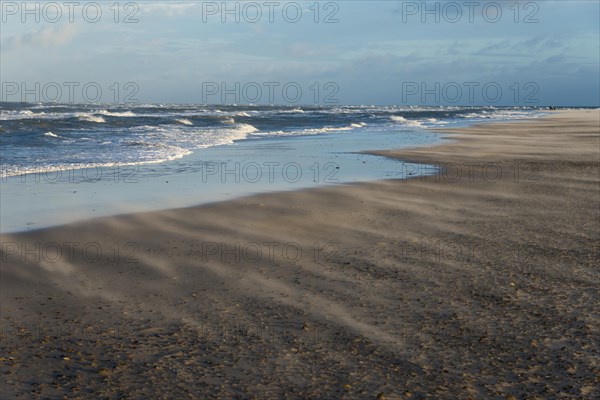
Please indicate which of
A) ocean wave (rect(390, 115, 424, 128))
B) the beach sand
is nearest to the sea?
the beach sand

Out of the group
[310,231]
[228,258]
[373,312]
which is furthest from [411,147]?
[373,312]

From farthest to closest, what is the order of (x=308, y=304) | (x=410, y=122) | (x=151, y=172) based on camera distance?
(x=410, y=122) → (x=151, y=172) → (x=308, y=304)

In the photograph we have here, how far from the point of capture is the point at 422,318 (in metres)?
4.78

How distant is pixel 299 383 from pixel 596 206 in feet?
22.6

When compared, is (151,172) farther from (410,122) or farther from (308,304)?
(410,122)

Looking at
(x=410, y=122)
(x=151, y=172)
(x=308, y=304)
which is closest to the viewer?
(x=308, y=304)

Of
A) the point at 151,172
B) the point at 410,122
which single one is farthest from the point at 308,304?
the point at 410,122

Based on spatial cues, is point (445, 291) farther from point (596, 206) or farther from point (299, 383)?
point (596, 206)

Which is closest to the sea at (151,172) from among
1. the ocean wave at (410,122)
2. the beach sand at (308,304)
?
the beach sand at (308,304)

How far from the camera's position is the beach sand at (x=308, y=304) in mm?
3781

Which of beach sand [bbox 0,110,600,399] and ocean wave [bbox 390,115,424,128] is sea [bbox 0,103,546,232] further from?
ocean wave [bbox 390,115,424,128]

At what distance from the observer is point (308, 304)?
5102 millimetres

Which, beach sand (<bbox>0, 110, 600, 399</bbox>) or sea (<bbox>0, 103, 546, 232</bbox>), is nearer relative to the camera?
beach sand (<bbox>0, 110, 600, 399</bbox>)

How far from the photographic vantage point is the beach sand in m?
3.78
